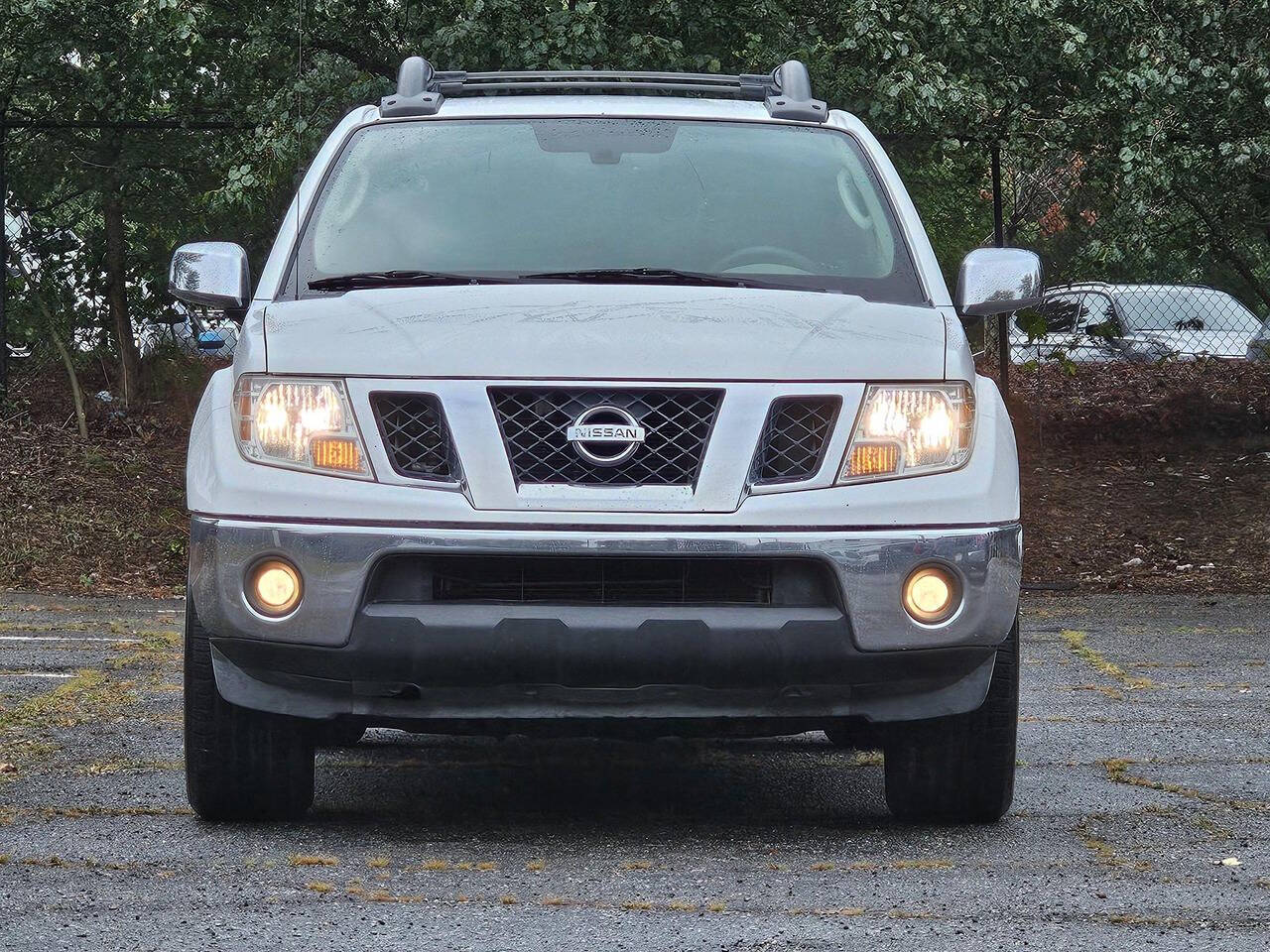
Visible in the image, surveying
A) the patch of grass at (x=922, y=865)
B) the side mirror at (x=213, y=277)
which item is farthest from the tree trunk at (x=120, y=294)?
the patch of grass at (x=922, y=865)

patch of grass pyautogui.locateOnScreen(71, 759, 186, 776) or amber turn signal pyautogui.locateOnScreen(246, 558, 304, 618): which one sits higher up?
amber turn signal pyautogui.locateOnScreen(246, 558, 304, 618)

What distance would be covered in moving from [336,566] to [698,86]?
251 cm

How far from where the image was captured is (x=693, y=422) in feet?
15.5

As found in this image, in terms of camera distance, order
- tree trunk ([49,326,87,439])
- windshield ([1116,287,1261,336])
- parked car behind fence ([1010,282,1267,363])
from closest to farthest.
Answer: tree trunk ([49,326,87,439]) < parked car behind fence ([1010,282,1267,363]) < windshield ([1116,287,1261,336])

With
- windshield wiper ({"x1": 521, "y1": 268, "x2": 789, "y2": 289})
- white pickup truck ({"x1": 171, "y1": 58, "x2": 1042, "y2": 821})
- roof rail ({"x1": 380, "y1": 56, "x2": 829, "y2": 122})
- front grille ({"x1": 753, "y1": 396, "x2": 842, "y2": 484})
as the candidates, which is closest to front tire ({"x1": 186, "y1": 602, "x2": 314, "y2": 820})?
white pickup truck ({"x1": 171, "y1": 58, "x2": 1042, "y2": 821})

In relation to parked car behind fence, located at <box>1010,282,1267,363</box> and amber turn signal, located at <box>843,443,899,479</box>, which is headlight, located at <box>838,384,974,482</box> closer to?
amber turn signal, located at <box>843,443,899,479</box>

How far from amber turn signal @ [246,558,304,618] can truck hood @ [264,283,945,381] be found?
0.47m

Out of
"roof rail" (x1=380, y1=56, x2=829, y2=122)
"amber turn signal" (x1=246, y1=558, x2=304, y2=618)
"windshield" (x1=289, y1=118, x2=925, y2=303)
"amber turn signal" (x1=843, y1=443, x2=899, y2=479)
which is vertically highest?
"roof rail" (x1=380, y1=56, x2=829, y2=122)

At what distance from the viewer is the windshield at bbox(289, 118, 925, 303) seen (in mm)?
5477

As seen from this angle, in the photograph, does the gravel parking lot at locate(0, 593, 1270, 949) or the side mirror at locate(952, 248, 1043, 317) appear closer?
the gravel parking lot at locate(0, 593, 1270, 949)

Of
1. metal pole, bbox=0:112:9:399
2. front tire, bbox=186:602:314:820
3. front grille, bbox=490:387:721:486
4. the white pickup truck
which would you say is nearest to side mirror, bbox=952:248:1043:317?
the white pickup truck

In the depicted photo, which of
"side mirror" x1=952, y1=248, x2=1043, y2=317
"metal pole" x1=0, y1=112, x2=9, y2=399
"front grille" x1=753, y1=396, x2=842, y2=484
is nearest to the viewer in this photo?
"front grille" x1=753, y1=396, x2=842, y2=484

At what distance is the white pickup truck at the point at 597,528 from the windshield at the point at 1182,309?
14.8 m

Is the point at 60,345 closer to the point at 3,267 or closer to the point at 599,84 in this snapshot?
the point at 3,267
